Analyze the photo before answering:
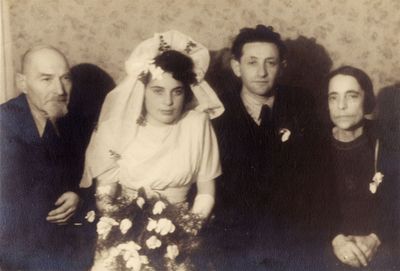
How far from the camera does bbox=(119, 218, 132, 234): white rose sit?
1779 millimetres

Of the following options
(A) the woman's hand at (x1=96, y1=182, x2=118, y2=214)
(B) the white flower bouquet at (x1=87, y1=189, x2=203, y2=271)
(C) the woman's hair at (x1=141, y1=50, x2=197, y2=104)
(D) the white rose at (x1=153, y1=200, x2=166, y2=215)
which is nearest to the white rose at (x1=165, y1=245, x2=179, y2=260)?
(B) the white flower bouquet at (x1=87, y1=189, x2=203, y2=271)

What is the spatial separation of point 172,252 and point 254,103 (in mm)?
498

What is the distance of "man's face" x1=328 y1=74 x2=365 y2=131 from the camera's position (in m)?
1.80

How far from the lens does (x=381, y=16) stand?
1839 mm

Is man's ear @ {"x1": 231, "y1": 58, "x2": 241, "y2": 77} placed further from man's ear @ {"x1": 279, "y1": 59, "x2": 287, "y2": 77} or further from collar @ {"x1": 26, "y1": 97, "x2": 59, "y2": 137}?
collar @ {"x1": 26, "y1": 97, "x2": 59, "y2": 137}

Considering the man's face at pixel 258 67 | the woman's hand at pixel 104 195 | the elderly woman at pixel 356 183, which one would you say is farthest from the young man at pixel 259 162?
the woman's hand at pixel 104 195

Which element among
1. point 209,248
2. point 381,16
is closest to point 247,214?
point 209,248

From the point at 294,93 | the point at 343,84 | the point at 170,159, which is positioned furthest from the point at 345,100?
the point at 170,159

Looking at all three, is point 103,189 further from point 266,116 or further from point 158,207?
point 266,116

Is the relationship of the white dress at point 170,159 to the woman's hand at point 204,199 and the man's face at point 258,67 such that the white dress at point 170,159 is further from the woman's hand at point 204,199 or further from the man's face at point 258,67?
the man's face at point 258,67

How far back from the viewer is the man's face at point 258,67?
1787 mm

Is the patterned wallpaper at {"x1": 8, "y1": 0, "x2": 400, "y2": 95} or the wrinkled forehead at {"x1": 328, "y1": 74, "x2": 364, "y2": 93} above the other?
the patterned wallpaper at {"x1": 8, "y1": 0, "x2": 400, "y2": 95}

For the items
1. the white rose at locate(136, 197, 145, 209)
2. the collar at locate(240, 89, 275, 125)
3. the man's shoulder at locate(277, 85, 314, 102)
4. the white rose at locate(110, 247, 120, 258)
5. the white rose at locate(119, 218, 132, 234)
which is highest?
the man's shoulder at locate(277, 85, 314, 102)

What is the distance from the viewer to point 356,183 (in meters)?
1.82
